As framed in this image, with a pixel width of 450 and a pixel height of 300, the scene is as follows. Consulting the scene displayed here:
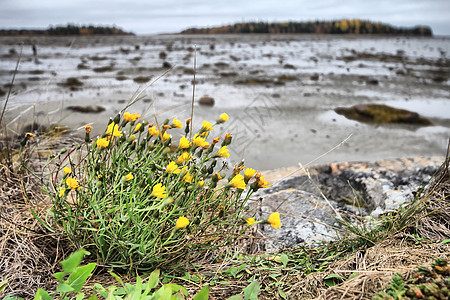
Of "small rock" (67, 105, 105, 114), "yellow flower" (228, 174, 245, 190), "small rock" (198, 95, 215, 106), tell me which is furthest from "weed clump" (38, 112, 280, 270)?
"small rock" (198, 95, 215, 106)

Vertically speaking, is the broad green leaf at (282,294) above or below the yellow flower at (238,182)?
below

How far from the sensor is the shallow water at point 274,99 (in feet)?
15.3

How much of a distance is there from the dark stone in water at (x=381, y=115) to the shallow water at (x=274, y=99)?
0.23m

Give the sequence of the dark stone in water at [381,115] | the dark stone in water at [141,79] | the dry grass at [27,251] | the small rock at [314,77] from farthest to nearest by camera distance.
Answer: the small rock at [314,77]
the dark stone in water at [141,79]
the dark stone in water at [381,115]
the dry grass at [27,251]

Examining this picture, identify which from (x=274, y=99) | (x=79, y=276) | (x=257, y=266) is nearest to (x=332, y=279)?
(x=257, y=266)

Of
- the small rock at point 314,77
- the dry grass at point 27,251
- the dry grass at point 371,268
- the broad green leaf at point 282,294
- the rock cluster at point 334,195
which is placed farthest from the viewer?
the small rock at point 314,77

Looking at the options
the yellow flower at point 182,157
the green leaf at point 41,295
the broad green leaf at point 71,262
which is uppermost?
the yellow flower at point 182,157

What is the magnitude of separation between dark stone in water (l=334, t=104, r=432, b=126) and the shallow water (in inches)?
9.1

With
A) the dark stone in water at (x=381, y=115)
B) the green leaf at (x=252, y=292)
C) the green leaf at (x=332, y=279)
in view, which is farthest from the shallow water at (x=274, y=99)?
the green leaf at (x=252, y=292)

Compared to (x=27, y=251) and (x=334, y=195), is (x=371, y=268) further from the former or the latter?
(x=27, y=251)

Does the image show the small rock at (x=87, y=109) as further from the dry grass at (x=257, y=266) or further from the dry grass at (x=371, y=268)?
the dry grass at (x=371, y=268)

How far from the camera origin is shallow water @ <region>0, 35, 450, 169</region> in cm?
465

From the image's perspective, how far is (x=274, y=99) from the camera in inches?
289

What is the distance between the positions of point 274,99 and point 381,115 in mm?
2105
